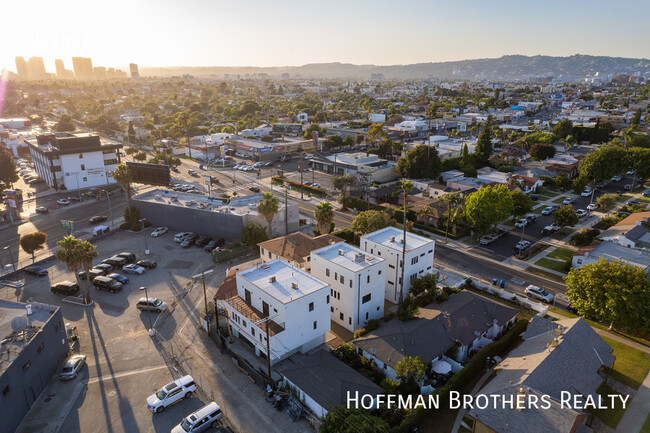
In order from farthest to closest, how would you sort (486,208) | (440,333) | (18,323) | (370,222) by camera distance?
(486,208) < (370,222) < (440,333) < (18,323)

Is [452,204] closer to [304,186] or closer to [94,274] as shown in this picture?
[304,186]

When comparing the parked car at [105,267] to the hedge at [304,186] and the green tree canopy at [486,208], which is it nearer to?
the hedge at [304,186]

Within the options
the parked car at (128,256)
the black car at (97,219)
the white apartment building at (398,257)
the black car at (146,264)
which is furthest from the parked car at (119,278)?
the white apartment building at (398,257)

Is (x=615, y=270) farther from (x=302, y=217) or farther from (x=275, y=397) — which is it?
(x=302, y=217)

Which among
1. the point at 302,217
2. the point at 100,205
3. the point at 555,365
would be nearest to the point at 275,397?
the point at 555,365

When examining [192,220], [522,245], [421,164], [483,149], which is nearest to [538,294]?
[522,245]

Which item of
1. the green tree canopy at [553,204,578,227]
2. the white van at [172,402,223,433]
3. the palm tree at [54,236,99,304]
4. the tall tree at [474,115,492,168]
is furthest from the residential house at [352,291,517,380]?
the tall tree at [474,115,492,168]
